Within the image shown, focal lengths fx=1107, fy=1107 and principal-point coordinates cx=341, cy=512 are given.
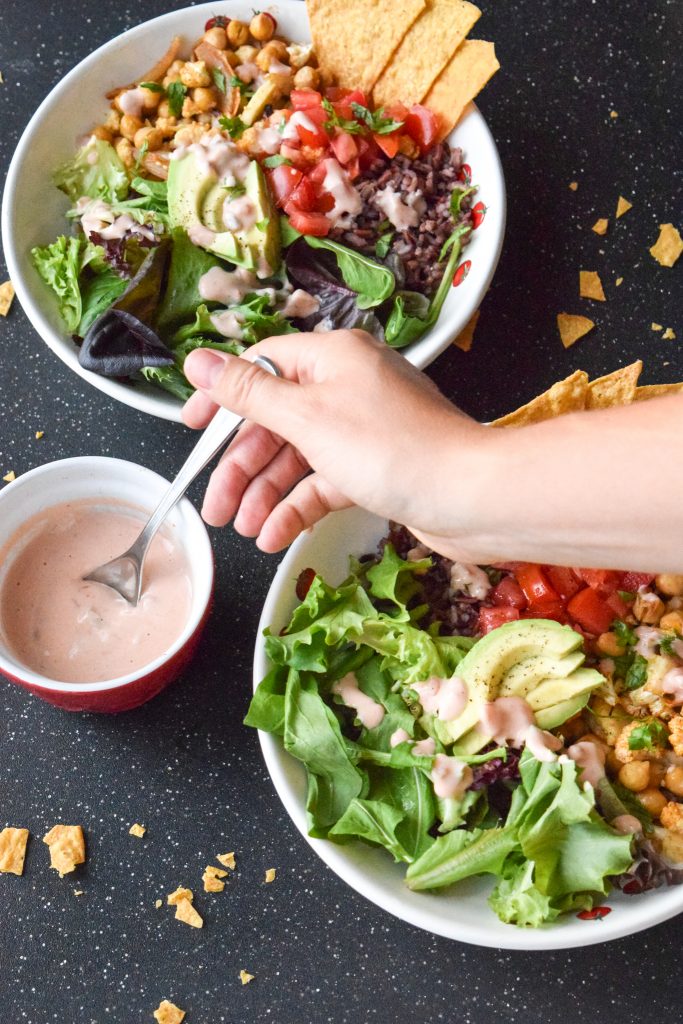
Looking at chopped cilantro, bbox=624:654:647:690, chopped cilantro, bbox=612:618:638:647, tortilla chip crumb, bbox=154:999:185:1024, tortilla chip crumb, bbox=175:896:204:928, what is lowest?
tortilla chip crumb, bbox=154:999:185:1024

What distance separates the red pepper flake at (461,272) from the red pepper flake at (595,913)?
1.09 meters

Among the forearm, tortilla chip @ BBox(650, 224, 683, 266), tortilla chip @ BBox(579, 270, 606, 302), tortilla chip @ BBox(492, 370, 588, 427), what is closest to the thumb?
the forearm

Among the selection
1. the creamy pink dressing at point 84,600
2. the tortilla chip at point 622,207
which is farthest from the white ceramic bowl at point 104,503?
the tortilla chip at point 622,207

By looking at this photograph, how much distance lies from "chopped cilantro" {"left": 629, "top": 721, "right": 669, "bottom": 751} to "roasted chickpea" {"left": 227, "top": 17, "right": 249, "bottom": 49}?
144 cm

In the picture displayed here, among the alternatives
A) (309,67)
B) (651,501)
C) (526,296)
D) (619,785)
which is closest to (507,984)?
(619,785)

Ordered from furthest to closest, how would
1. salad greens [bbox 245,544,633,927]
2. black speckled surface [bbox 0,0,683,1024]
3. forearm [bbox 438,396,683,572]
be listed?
black speckled surface [bbox 0,0,683,1024] → salad greens [bbox 245,544,633,927] → forearm [bbox 438,396,683,572]

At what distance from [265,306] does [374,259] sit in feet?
0.74

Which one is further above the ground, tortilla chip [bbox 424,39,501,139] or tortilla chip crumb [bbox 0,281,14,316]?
tortilla chip [bbox 424,39,501,139]

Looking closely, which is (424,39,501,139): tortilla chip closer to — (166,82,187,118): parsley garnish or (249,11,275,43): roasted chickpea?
(249,11,275,43): roasted chickpea

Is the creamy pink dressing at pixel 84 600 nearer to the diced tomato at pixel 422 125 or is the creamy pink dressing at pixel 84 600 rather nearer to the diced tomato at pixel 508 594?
the diced tomato at pixel 508 594

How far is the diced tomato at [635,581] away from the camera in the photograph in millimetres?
1907

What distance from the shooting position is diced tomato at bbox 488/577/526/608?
1895mm

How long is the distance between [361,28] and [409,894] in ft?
4.98

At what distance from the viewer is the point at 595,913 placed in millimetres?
1724
